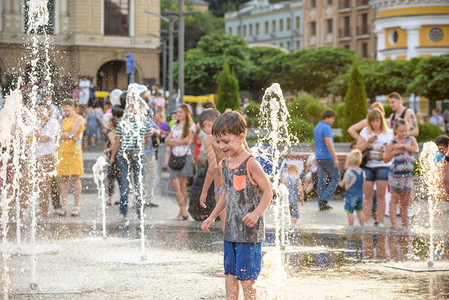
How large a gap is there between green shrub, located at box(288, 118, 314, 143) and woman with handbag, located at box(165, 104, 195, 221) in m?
4.43

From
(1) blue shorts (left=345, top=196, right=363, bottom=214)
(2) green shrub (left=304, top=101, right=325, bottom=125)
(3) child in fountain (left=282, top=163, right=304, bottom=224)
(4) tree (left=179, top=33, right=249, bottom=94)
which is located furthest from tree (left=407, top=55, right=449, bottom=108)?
(3) child in fountain (left=282, top=163, right=304, bottom=224)

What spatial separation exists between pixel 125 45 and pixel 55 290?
47751mm

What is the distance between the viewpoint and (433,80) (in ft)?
137

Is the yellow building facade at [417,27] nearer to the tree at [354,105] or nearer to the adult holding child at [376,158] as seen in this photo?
the tree at [354,105]

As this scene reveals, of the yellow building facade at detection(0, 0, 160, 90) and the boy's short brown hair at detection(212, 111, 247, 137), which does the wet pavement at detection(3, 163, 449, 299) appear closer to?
the boy's short brown hair at detection(212, 111, 247, 137)

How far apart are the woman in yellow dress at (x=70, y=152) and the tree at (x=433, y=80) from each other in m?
32.3

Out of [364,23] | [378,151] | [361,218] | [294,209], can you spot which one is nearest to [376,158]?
[378,151]

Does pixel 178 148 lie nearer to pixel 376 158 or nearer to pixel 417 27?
pixel 376 158

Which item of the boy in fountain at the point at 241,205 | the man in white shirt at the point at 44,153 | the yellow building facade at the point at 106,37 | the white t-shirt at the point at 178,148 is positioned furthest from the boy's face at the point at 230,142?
the yellow building facade at the point at 106,37

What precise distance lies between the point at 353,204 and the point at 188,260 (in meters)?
3.55

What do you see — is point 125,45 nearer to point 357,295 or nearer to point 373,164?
point 373,164

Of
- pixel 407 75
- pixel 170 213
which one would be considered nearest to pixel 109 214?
pixel 170 213

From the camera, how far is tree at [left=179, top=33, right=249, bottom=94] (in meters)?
62.8

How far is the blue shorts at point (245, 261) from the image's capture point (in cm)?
539
